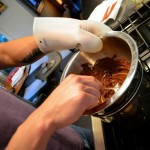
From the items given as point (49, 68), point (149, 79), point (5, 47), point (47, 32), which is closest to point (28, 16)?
point (49, 68)

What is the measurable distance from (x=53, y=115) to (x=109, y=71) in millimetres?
275

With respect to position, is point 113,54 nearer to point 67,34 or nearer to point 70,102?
point 67,34

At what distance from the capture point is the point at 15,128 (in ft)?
1.80

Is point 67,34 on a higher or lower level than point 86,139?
higher

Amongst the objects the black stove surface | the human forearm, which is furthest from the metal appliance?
the human forearm

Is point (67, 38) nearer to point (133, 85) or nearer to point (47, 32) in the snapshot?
point (47, 32)

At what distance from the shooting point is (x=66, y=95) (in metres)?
0.39

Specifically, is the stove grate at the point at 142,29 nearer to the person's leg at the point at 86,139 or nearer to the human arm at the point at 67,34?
the human arm at the point at 67,34

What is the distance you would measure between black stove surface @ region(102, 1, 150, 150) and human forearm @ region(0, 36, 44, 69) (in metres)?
0.28

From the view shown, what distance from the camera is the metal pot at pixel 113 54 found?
42 centimetres

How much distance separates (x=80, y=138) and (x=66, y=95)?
0.29 m

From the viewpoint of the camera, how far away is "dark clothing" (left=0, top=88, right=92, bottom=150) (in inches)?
21.1

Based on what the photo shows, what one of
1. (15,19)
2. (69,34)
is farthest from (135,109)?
(15,19)

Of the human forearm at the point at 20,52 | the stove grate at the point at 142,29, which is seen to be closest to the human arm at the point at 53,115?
the stove grate at the point at 142,29
